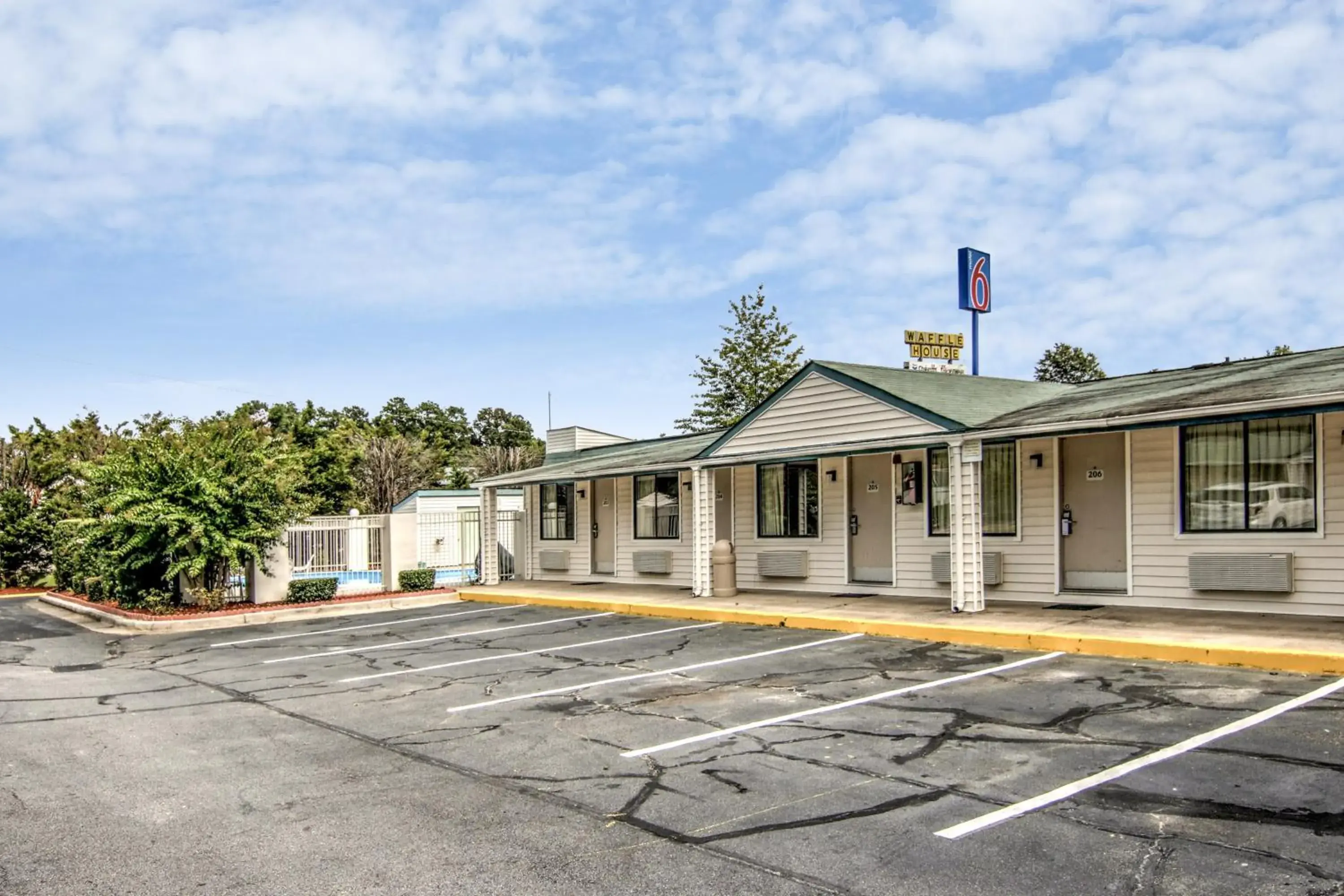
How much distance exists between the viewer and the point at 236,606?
757 inches

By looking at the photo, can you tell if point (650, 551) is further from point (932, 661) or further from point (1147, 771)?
point (1147, 771)

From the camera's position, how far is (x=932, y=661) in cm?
→ 1059

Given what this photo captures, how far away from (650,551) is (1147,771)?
14.6 m

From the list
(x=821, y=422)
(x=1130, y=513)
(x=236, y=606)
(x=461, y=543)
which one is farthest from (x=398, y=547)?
(x=1130, y=513)

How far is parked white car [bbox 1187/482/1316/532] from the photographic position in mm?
11586

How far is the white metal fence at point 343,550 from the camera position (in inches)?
846

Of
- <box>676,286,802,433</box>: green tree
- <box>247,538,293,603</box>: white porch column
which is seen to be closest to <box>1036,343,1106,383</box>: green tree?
<box>676,286,802,433</box>: green tree

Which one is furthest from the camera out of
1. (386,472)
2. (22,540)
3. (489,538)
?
(386,472)

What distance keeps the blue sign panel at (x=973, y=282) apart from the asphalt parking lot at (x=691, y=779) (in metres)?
12.5

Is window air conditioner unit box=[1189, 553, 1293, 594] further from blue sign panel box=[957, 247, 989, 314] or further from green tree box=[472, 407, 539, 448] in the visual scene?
green tree box=[472, 407, 539, 448]

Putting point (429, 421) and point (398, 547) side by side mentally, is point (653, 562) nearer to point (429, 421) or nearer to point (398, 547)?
point (398, 547)

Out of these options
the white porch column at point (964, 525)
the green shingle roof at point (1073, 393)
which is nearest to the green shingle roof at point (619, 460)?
the green shingle roof at point (1073, 393)

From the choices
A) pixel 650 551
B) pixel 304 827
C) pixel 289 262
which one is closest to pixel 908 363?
pixel 650 551

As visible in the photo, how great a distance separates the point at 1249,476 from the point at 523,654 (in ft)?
30.7
